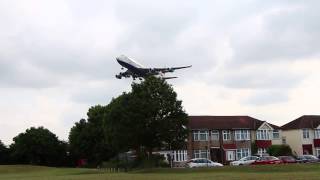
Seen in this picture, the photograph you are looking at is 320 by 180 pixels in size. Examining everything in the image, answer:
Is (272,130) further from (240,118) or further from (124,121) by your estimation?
(124,121)

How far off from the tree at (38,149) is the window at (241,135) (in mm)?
32923

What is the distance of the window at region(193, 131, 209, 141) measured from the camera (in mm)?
107062

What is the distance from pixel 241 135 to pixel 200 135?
8587 millimetres

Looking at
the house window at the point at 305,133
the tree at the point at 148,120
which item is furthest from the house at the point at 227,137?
the tree at the point at 148,120

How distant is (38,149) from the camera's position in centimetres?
11869

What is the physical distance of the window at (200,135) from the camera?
351 ft

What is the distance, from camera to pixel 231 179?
1516 inches

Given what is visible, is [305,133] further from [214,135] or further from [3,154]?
[3,154]

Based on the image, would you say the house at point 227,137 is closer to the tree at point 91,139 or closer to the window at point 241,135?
the window at point 241,135

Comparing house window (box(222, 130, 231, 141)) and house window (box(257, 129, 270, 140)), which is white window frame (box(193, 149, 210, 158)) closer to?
house window (box(222, 130, 231, 141))

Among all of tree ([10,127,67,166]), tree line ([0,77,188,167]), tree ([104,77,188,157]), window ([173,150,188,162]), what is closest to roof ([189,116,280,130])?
window ([173,150,188,162])

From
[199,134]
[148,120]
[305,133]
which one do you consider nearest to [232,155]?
[199,134]

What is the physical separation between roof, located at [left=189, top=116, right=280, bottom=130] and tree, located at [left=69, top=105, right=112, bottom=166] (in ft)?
52.9

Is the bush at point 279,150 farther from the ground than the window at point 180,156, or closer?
farther from the ground
